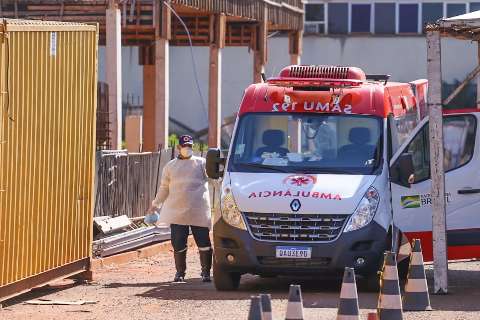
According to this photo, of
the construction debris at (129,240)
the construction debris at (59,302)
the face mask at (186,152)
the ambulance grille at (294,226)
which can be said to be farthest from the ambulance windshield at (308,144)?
the construction debris at (129,240)

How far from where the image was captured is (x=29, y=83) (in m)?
14.2

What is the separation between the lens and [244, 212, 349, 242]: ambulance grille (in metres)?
14.9

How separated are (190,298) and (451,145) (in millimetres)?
3686

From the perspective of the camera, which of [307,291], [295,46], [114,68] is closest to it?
[307,291]

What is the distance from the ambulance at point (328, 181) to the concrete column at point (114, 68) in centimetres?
800

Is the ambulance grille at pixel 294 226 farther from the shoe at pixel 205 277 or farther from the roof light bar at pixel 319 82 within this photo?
the roof light bar at pixel 319 82

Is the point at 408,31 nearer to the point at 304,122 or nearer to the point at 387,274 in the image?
the point at 304,122

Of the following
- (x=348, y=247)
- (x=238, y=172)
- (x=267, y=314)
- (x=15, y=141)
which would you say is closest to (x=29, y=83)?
(x=15, y=141)

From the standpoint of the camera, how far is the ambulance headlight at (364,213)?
1488cm

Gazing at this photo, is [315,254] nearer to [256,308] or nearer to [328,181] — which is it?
[328,181]

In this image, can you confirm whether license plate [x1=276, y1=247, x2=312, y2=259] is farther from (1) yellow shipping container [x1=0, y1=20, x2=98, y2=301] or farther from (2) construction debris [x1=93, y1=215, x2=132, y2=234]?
(2) construction debris [x1=93, y1=215, x2=132, y2=234]

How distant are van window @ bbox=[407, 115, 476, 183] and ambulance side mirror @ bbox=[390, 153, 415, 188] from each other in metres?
0.18

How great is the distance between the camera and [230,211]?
49.6 feet

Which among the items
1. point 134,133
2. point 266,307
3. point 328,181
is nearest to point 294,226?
point 328,181
